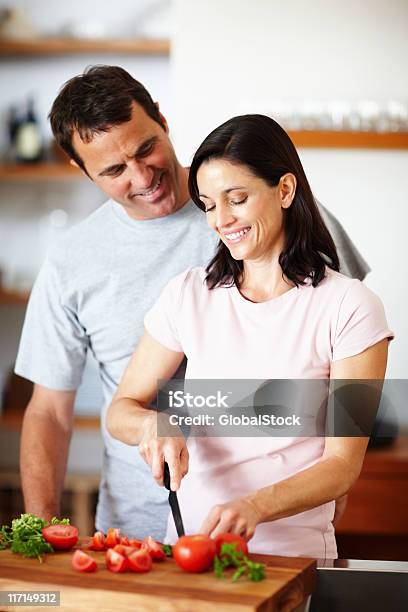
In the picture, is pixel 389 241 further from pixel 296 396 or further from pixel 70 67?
pixel 70 67

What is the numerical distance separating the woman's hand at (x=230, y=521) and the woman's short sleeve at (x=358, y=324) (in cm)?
29

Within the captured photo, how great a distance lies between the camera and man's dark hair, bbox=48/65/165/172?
156 centimetres

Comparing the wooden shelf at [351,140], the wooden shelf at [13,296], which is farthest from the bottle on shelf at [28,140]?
the wooden shelf at [351,140]

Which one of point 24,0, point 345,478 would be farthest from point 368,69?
point 24,0

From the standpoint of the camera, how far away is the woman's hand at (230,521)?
3.80 ft

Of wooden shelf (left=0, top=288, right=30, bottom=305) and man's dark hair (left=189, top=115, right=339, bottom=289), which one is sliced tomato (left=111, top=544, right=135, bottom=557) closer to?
man's dark hair (left=189, top=115, right=339, bottom=289)

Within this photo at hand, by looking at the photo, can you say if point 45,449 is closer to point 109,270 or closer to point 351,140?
point 109,270

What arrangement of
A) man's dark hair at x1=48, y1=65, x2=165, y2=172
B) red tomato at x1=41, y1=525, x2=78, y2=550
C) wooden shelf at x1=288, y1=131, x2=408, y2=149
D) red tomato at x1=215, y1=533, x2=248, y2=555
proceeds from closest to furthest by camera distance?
red tomato at x1=215, y1=533, x2=248, y2=555
red tomato at x1=41, y1=525, x2=78, y2=550
man's dark hair at x1=48, y1=65, x2=165, y2=172
wooden shelf at x1=288, y1=131, x2=408, y2=149

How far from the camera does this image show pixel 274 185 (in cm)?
140

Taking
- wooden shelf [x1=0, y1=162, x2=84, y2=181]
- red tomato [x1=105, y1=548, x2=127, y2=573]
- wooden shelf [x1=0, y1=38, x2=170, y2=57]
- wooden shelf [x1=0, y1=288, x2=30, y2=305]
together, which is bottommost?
wooden shelf [x1=0, y1=288, x2=30, y2=305]

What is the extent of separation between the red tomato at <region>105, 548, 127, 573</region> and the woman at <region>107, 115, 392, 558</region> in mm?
167

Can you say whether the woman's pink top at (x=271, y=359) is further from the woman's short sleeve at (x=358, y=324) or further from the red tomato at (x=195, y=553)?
the red tomato at (x=195, y=553)

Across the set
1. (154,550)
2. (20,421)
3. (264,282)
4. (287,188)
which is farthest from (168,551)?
(20,421)

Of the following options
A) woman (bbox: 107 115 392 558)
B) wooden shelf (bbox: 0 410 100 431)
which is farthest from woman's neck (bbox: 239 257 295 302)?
wooden shelf (bbox: 0 410 100 431)
